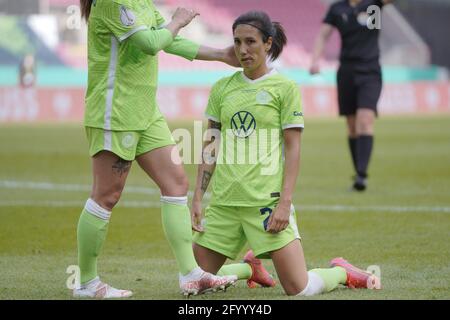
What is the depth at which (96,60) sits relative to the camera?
627cm

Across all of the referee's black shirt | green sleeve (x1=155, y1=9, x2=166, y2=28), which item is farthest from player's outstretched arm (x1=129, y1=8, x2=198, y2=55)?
the referee's black shirt

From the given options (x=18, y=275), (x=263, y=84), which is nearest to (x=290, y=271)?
(x=263, y=84)

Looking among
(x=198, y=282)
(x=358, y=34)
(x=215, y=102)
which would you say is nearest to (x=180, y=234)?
(x=198, y=282)

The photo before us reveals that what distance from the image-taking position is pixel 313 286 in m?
6.21

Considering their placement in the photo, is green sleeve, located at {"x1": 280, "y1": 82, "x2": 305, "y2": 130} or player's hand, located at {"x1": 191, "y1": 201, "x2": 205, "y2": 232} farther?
player's hand, located at {"x1": 191, "y1": 201, "x2": 205, "y2": 232}

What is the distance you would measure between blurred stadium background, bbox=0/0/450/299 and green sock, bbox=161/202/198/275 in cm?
24

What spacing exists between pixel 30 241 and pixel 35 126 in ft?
63.3

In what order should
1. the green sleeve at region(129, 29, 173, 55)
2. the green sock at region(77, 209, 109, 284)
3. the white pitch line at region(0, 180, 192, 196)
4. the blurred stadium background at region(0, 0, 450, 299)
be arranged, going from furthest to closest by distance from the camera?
the white pitch line at region(0, 180, 192, 196) < the blurred stadium background at region(0, 0, 450, 299) < the green sock at region(77, 209, 109, 284) < the green sleeve at region(129, 29, 173, 55)

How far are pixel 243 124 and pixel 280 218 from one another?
65 centimetres

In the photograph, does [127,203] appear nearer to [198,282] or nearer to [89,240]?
[89,240]

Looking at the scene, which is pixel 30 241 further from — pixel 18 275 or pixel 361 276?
pixel 361 276

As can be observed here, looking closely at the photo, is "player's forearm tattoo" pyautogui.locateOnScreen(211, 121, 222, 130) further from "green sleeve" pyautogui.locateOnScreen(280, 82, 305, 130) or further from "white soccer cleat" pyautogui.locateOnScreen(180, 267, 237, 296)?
"white soccer cleat" pyautogui.locateOnScreen(180, 267, 237, 296)

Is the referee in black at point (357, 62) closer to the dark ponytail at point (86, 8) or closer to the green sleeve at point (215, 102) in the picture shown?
the green sleeve at point (215, 102)

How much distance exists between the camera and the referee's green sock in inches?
245
